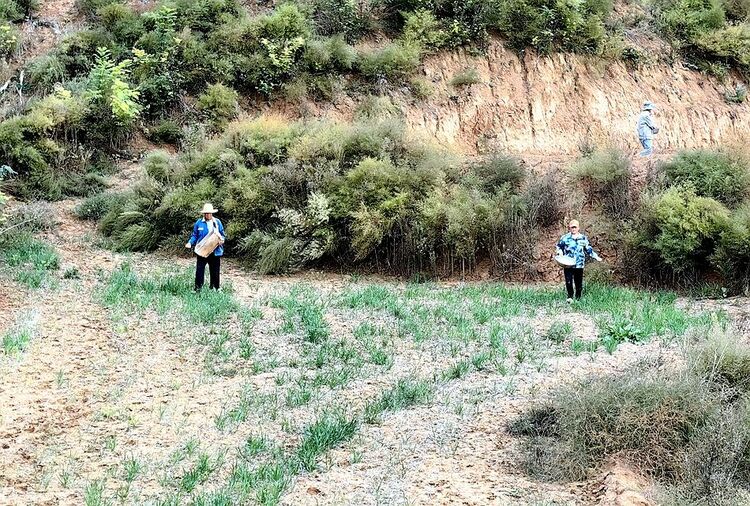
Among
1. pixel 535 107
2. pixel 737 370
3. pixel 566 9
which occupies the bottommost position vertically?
pixel 737 370

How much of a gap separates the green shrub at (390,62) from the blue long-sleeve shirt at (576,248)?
10084 millimetres

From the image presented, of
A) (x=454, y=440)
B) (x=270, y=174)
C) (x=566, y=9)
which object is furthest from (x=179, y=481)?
(x=566, y=9)

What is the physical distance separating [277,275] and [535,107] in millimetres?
11327

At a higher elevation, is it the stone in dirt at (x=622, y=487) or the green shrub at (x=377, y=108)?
the green shrub at (x=377, y=108)

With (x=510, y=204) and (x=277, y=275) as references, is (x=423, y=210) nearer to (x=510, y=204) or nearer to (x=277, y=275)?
(x=510, y=204)

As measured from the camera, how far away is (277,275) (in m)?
14.1

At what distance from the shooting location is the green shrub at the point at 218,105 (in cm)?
1870

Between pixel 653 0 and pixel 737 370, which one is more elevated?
pixel 653 0

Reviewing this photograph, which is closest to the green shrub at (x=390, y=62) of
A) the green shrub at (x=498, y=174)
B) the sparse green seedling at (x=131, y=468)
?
the green shrub at (x=498, y=174)

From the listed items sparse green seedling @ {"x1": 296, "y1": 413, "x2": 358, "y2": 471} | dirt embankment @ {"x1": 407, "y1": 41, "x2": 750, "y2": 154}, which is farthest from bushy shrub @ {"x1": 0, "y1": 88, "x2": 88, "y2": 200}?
sparse green seedling @ {"x1": 296, "y1": 413, "x2": 358, "y2": 471}

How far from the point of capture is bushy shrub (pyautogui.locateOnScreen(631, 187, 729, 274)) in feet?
42.9

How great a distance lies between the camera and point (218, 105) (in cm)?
1880

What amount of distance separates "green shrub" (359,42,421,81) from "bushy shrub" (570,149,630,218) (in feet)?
23.1

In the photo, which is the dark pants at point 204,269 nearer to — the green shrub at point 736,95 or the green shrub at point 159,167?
the green shrub at point 159,167
